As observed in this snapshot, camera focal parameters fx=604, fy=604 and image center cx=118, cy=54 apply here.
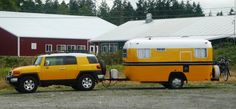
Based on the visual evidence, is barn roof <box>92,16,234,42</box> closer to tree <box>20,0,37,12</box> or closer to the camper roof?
the camper roof

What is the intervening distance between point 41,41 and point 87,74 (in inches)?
1863

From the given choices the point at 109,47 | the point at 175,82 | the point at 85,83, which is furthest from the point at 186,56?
the point at 109,47

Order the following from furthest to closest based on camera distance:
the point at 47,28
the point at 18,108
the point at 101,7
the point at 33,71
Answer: the point at 101,7 < the point at 47,28 < the point at 33,71 < the point at 18,108

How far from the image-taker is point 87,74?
94.6 feet

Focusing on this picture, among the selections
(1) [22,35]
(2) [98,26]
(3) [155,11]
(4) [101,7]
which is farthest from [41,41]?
(4) [101,7]

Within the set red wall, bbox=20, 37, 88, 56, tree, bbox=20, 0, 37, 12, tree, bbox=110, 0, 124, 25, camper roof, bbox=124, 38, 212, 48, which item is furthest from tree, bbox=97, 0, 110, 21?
camper roof, bbox=124, 38, 212, 48

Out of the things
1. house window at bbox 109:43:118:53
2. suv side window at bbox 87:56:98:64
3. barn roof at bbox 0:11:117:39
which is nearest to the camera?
suv side window at bbox 87:56:98:64

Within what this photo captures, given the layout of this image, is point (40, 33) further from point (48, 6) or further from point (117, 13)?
point (48, 6)

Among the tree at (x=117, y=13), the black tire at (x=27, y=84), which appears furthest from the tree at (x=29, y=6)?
the black tire at (x=27, y=84)

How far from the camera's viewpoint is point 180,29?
65562 mm

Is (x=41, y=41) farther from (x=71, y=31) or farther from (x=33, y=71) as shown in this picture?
(x=33, y=71)

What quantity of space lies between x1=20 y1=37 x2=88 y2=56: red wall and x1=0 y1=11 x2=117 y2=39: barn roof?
0.50 m

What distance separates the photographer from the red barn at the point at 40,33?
73875 millimetres

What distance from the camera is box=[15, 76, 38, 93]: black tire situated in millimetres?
27578
